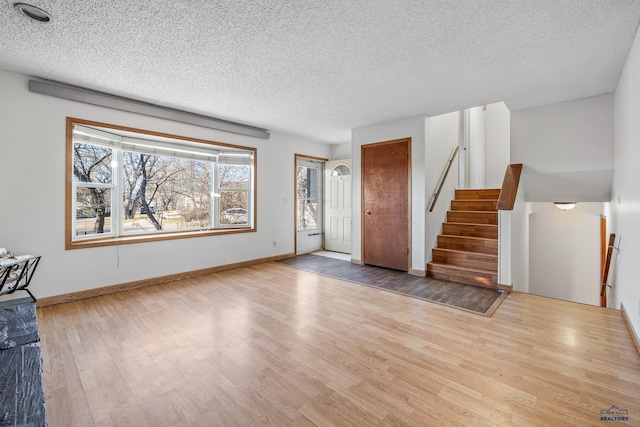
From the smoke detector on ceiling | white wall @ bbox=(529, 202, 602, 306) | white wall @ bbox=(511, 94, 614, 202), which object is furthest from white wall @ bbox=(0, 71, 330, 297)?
white wall @ bbox=(529, 202, 602, 306)

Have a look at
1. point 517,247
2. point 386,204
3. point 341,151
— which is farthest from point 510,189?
point 341,151

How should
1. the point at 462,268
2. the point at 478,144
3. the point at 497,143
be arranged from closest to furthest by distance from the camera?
the point at 462,268
the point at 497,143
the point at 478,144

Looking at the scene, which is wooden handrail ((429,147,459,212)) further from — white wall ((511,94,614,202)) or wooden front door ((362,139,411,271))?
white wall ((511,94,614,202))

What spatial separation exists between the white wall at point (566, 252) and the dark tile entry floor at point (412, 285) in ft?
9.17

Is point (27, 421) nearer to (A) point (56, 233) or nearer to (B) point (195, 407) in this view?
(B) point (195, 407)

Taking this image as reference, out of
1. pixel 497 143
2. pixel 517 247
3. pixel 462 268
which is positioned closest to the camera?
pixel 517 247

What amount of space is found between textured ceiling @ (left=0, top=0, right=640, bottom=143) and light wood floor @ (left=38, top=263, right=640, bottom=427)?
2.50 metres

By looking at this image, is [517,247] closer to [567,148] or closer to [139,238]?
[567,148]

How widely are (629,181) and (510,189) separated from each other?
1197 millimetres

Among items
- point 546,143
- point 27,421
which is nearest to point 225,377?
point 27,421

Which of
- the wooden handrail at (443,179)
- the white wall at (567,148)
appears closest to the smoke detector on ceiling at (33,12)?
the wooden handrail at (443,179)

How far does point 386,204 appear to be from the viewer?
484 centimetres

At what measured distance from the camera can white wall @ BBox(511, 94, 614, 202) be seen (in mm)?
3512

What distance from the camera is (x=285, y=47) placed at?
2.48 meters
